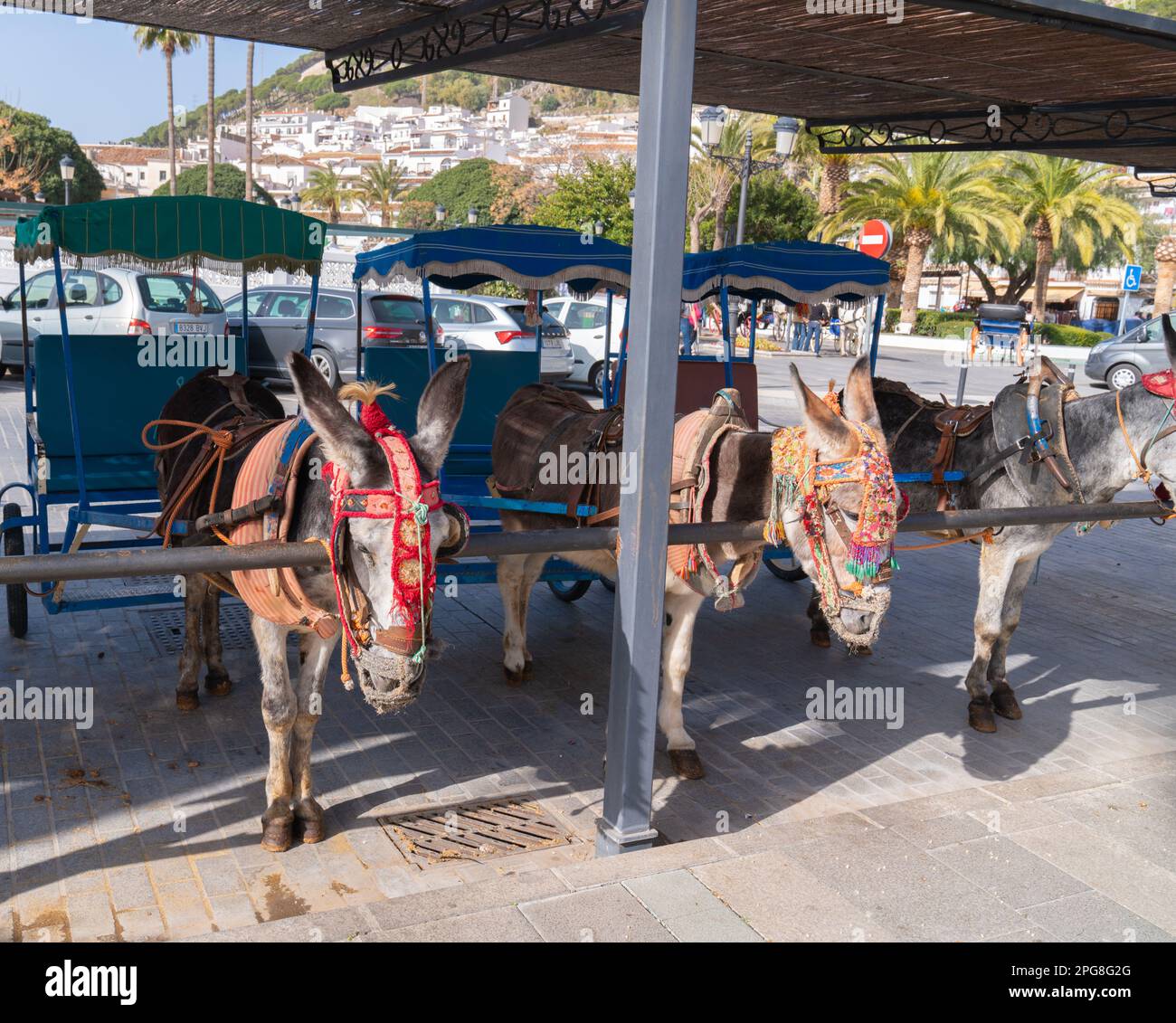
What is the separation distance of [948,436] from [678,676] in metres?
2.40

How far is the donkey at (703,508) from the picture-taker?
434 cm

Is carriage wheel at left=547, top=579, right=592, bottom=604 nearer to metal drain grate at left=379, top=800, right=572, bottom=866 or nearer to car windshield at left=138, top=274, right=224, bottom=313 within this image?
metal drain grate at left=379, top=800, right=572, bottom=866

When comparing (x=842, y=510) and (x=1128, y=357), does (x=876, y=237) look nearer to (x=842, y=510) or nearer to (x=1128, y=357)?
(x=842, y=510)

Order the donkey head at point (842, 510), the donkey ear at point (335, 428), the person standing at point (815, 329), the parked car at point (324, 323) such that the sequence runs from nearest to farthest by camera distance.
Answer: the donkey ear at point (335, 428) → the donkey head at point (842, 510) → the parked car at point (324, 323) → the person standing at point (815, 329)

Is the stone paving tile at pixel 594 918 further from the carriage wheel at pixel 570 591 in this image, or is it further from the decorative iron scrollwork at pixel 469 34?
the carriage wheel at pixel 570 591

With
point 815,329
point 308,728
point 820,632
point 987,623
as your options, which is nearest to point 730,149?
point 815,329

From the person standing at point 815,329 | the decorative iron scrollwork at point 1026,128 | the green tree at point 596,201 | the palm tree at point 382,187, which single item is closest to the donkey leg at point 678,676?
the decorative iron scrollwork at point 1026,128

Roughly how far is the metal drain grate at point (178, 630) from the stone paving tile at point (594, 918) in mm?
3759

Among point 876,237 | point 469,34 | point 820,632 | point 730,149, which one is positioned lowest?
point 820,632

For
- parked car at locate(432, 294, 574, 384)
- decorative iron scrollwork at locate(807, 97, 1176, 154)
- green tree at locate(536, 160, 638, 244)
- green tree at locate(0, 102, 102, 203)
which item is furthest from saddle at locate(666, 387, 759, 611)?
green tree at locate(0, 102, 102, 203)

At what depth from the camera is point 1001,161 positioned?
3822 cm

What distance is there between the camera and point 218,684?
20.2 ft

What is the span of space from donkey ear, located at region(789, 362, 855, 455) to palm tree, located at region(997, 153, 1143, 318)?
37799mm
